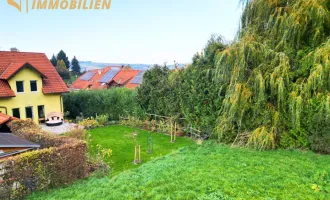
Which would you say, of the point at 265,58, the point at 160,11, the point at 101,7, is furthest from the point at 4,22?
the point at 265,58

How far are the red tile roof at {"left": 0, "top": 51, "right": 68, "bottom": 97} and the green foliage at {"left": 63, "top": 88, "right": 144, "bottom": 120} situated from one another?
1.73 metres

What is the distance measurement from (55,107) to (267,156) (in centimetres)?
1620

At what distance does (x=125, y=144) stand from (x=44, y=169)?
562 cm

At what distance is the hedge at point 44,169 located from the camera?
20.0 ft

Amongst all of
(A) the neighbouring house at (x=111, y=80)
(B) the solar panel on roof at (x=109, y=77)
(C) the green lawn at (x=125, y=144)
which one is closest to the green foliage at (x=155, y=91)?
(C) the green lawn at (x=125, y=144)

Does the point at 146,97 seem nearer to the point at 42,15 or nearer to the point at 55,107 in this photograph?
the point at 55,107

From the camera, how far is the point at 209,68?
12.3 metres

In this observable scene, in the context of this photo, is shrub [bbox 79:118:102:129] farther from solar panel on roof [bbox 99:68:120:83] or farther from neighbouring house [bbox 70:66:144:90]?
solar panel on roof [bbox 99:68:120:83]

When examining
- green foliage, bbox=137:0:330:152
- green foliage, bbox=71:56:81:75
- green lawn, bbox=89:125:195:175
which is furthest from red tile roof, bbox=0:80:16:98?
green foliage, bbox=71:56:81:75

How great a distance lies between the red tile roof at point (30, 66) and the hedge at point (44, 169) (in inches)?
417

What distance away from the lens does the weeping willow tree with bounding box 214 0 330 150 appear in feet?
28.2

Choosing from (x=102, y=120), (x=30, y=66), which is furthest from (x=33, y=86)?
(x=102, y=120)

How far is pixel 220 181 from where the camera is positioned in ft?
19.6

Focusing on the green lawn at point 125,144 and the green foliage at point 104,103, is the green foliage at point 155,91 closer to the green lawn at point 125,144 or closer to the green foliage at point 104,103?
the green foliage at point 104,103
